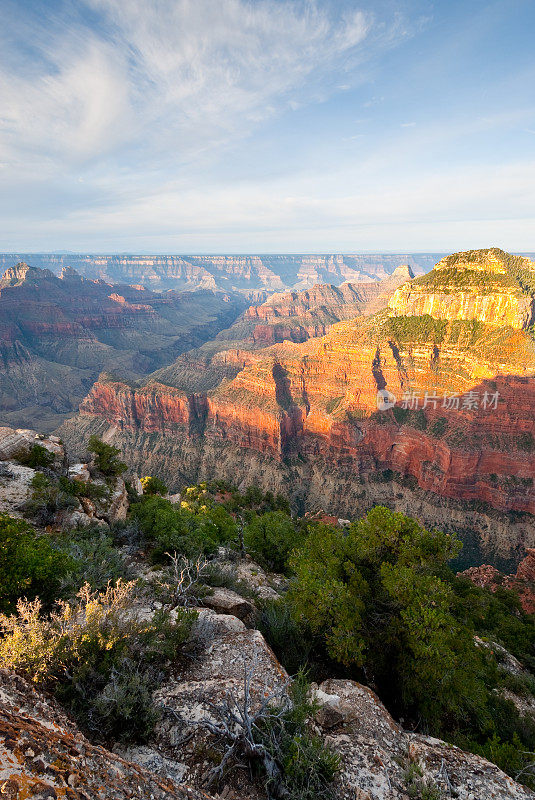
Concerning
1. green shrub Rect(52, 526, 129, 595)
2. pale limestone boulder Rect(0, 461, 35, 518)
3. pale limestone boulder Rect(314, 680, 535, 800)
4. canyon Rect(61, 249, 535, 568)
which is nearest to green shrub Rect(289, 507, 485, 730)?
pale limestone boulder Rect(314, 680, 535, 800)

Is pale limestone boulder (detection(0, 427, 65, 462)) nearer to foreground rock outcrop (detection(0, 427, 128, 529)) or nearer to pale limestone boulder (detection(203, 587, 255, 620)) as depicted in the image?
foreground rock outcrop (detection(0, 427, 128, 529))

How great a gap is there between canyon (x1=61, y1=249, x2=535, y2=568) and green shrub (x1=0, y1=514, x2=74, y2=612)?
6826 cm

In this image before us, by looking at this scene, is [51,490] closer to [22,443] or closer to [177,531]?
[22,443]

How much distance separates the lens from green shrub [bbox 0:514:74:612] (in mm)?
9961

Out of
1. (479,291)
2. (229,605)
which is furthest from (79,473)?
(479,291)

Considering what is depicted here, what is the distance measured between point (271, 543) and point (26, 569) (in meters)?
22.4

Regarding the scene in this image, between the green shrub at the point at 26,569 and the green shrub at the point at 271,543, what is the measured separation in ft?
65.8

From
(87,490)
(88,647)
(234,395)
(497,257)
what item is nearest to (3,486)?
(87,490)

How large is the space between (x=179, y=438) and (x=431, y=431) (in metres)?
66.5

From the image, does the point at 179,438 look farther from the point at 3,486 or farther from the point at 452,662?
the point at 452,662

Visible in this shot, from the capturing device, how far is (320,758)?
6188 millimetres

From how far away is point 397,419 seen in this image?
77125 millimetres

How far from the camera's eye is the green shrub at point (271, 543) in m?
29.3

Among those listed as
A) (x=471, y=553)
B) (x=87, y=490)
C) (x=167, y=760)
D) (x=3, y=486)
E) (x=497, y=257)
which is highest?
(x=497, y=257)
